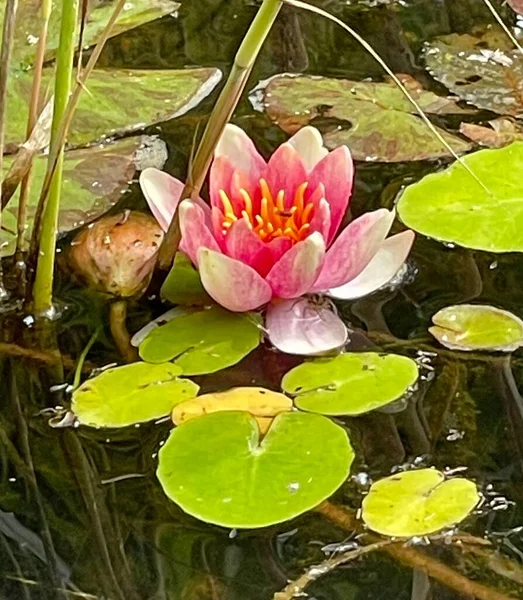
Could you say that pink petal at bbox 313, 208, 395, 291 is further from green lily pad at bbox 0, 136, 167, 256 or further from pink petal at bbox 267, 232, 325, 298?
green lily pad at bbox 0, 136, 167, 256

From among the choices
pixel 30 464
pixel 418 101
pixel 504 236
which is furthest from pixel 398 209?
pixel 30 464

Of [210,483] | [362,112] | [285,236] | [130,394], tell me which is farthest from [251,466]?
[362,112]

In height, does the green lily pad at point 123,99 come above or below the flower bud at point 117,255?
above

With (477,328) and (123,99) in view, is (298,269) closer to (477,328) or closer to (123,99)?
(477,328)

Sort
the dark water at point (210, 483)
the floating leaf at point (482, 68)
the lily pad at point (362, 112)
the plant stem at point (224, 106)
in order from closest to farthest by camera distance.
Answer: the dark water at point (210, 483) < the plant stem at point (224, 106) < the lily pad at point (362, 112) < the floating leaf at point (482, 68)

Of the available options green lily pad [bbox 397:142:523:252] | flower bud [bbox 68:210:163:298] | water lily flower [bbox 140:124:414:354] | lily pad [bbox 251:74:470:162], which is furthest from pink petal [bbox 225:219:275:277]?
lily pad [bbox 251:74:470:162]

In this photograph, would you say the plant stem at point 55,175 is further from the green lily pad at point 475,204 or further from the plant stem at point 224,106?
the green lily pad at point 475,204

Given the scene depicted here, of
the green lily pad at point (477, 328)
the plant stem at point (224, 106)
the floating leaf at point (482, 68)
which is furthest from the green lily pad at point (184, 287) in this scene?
the floating leaf at point (482, 68)

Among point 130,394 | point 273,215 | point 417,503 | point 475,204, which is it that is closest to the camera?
point 417,503
